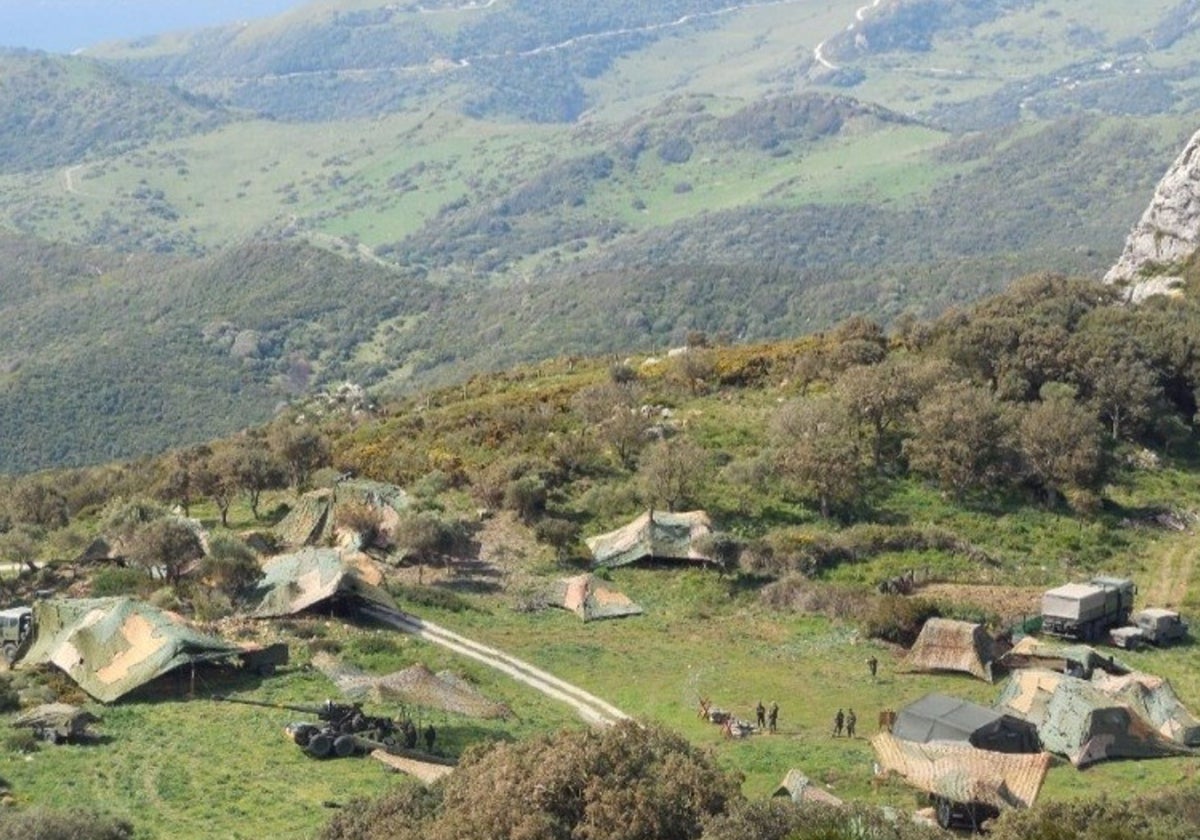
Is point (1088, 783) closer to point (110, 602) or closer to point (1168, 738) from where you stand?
point (1168, 738)

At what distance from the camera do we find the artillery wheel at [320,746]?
33688 mm

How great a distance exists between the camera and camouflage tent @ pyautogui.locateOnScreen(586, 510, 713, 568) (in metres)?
53.0

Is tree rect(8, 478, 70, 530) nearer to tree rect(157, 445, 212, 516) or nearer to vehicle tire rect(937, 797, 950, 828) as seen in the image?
tree rect(157, 445, 212, 516)

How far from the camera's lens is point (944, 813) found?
3003 cm

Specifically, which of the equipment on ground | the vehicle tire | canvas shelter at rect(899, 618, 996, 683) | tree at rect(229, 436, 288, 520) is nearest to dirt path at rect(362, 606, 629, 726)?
canvas shelter at rect(899, 618, 996, 683)

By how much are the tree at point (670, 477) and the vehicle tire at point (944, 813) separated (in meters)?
27.2

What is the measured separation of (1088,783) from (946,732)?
10.8 feet

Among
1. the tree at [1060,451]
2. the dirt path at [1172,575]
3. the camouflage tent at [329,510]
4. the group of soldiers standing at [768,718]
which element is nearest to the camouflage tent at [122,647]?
the camouflage tent at [329,510]

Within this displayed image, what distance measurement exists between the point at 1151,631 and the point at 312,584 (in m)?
26.3

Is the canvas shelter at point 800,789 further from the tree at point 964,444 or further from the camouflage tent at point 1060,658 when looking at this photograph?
the tree at point 964,444

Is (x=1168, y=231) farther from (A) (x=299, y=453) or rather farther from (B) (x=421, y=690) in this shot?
(B) (x=421, y=690)

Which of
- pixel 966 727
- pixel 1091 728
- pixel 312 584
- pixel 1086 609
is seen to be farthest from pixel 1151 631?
pixel 312 584

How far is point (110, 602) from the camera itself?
42.1 m

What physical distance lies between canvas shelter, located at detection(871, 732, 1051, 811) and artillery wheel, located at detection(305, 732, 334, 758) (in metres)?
12.5
